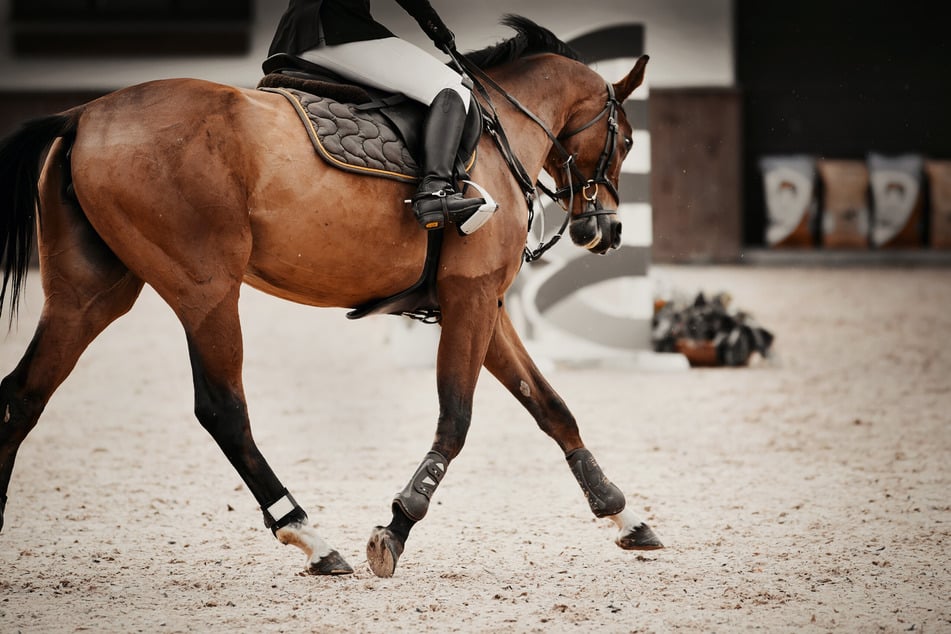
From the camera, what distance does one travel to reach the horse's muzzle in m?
5.16

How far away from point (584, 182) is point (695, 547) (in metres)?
1.65

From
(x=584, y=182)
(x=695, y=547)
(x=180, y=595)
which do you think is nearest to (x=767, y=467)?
(x=695, y=547)

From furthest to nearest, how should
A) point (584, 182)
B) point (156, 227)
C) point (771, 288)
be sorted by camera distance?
point (771, 288) → point (584, 182) → point (156, 227)

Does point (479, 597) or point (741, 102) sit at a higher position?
point (741, 102)

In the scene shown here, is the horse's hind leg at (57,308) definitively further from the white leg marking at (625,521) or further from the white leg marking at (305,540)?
the white leg marking at (625,521)

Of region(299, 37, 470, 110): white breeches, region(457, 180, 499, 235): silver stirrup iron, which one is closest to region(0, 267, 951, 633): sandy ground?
region(457, 180, 499, 235): silver stirrup iron

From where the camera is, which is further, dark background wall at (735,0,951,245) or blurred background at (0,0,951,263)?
dark background wall at (735,0,951,245)

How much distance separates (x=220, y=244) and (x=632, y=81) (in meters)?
2.11

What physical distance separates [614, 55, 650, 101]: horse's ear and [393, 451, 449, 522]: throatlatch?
1899 millimetres

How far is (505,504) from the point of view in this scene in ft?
18.6

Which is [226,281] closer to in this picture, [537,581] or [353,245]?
[353,245]

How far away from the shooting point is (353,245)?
4301mm

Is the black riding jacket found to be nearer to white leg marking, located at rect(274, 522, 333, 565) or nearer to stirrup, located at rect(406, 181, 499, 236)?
stirrup, located at rect(406, 181, 499, 236)

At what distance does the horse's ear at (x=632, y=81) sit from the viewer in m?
5.17
